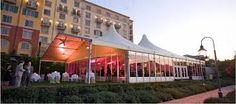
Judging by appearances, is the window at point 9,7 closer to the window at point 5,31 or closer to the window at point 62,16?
the window at point 5,31

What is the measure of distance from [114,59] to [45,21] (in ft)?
90.1

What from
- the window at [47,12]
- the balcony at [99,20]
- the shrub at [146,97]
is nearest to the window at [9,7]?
the window at [47,12]

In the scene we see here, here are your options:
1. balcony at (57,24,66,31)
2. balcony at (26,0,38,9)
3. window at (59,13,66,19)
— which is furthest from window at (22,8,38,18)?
window at (59,13,66,19)

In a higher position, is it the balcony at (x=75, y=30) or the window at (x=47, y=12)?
the window at (x=47, y=12)

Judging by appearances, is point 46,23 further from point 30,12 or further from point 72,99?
point 72,99

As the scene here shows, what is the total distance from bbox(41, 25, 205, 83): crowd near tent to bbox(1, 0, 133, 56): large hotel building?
1540 centimetres

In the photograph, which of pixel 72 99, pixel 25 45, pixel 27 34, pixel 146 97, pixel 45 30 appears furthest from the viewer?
pixel 45 30

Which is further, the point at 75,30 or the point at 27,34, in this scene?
the point at 75,30

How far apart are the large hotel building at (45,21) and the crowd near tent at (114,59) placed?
606 inches

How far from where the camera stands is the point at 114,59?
16.6 m

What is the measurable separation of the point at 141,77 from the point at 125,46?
2920 mm

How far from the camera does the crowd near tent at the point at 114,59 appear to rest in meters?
15.3

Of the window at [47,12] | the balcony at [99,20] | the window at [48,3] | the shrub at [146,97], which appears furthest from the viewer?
the balcony at [99,20]

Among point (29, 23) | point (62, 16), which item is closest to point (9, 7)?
point (29, 23)
